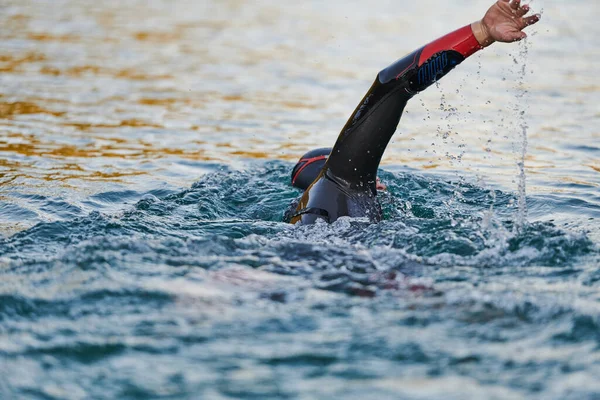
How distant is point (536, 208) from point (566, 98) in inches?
180

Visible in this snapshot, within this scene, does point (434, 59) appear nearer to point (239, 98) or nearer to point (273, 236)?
point (273, 236)

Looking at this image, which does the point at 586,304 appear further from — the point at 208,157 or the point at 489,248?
the point at 208,157

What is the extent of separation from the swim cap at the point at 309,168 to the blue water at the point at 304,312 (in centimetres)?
71

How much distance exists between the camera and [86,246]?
4551 millimetres

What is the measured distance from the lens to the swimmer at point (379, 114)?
4.65 metres

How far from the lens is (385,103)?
16.4 ft

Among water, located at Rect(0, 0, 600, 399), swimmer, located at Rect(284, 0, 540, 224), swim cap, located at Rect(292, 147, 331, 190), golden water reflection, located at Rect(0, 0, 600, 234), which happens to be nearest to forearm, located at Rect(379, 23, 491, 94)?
swimmer, located at Rect(284, 0, 540, 224)

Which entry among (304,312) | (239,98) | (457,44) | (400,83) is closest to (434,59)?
(457,44)

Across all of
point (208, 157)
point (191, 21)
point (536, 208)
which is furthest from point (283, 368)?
point (191, 21)

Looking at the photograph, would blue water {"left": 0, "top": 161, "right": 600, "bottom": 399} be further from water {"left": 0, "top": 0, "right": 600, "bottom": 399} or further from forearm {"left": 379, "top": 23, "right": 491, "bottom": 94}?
forearm {"left": 379, "top": 23, "right": 491, "bottom": 94}

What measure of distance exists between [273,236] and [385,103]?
1.13 meters

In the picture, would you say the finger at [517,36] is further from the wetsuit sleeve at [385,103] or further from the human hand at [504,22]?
the wetsuit sleeve at [385,103]

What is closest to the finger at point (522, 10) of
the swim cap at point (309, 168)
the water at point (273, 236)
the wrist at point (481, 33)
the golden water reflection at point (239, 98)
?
the wrist at point (481, 33)

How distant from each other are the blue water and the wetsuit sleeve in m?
0.38
